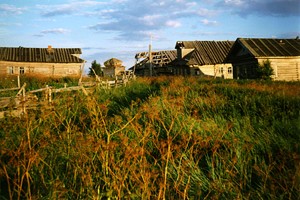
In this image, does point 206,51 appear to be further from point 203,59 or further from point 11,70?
point 11,70

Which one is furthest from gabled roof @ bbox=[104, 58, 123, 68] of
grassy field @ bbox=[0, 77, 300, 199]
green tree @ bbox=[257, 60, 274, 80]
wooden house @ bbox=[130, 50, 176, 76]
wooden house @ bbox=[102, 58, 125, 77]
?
grassy field @ bbox=[0, 77, 300, 199]

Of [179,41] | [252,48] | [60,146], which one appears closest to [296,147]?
[60,146]

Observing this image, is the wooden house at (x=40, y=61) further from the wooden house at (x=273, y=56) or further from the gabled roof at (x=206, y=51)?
the wooden house at (x=273, y=56)

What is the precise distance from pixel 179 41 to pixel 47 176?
120 ft

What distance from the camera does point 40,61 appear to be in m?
41.6

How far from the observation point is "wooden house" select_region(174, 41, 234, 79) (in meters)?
35.2

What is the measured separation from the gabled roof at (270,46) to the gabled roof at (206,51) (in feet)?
23.2

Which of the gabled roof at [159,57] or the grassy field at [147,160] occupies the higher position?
the gabled roof at [159,57]

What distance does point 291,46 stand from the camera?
27.1 meters

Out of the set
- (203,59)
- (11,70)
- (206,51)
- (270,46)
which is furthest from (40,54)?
(270,46)

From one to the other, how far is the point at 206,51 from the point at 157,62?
362 inches

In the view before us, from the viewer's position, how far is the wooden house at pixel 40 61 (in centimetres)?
4064

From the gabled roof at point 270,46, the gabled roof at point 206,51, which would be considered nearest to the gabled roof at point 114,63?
the gabled roof at point 206,51

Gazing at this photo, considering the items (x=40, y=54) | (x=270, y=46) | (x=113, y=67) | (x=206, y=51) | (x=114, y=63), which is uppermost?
(x=40, y=54)
